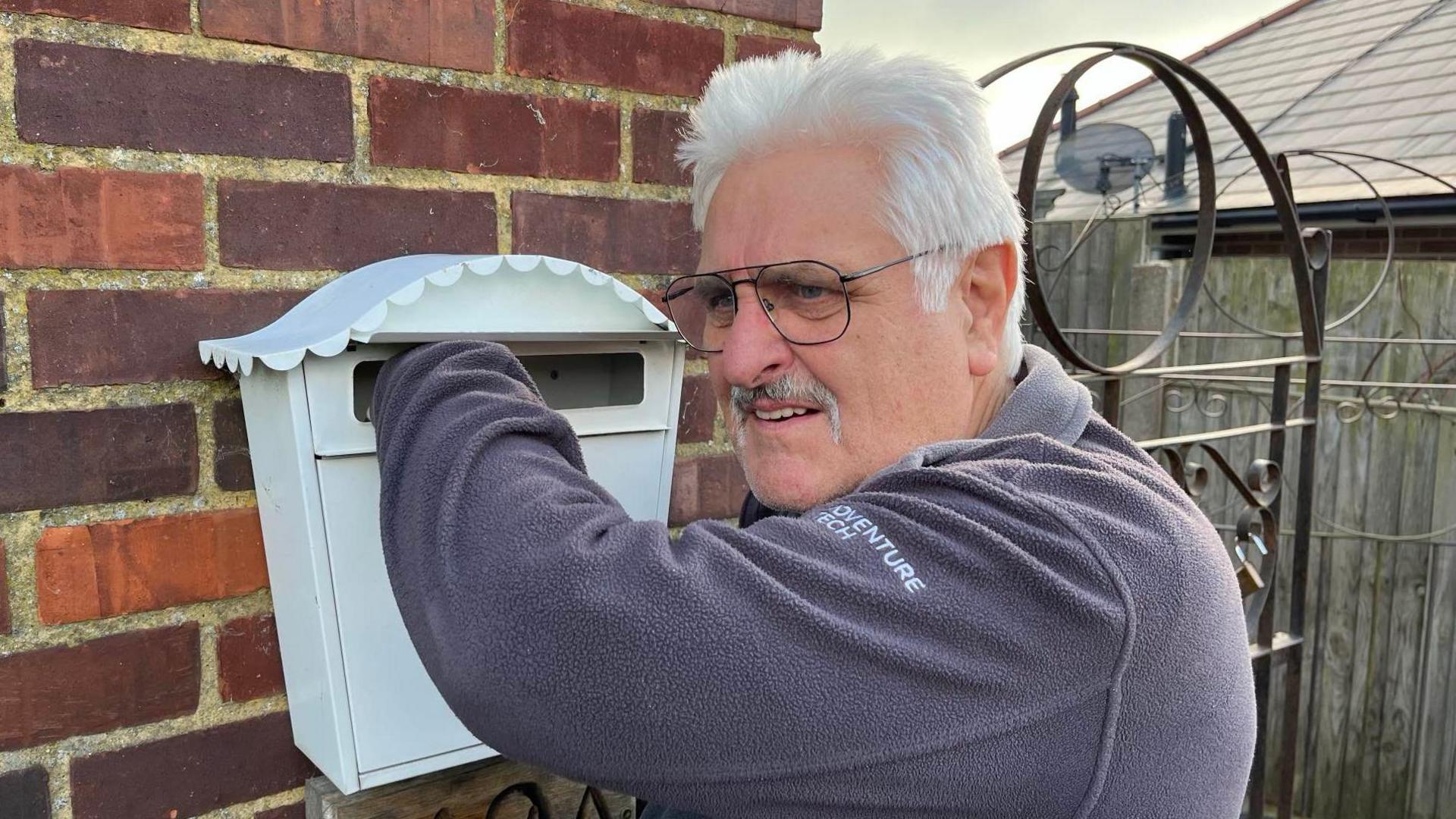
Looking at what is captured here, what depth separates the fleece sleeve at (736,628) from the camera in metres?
0.84

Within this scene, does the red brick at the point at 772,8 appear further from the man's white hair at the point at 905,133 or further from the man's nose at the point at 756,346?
the man's nose at the point at 756,346

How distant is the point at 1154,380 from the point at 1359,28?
260 inches

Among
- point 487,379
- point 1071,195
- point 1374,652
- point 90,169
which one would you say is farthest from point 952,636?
point 1071,195

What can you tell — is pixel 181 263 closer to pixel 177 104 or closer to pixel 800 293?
pixel 177 104

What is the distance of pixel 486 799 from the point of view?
1274 millimetres

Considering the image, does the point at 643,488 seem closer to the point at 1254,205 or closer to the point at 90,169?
the point at 90,169

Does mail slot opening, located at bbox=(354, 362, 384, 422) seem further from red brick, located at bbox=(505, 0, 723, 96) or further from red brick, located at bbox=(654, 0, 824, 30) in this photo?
red brick, located at bbox=(654, 0, 824, 30)

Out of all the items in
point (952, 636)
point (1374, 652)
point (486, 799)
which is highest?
point (952, 636)

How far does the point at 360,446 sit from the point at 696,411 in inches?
21.2

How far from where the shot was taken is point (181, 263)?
42.4 inches

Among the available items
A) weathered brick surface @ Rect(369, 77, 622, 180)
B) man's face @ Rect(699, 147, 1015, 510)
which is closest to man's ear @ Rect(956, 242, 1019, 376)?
man's face @ Rect(699, 147, 1015, 510)

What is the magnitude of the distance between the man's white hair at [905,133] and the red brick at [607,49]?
21 centimetres

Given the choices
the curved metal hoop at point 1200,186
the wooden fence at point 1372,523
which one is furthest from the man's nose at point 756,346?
the wooden fence at point 1372,523

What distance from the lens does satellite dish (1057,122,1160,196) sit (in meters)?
6.75
